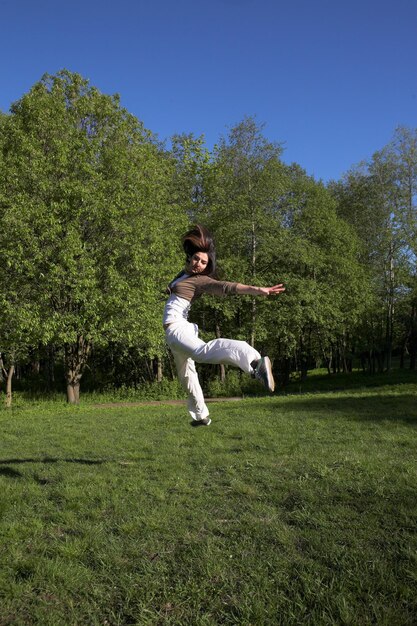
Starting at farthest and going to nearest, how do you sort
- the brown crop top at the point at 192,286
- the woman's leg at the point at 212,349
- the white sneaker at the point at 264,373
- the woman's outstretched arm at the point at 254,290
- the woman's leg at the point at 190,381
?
the woman's leg at the point at 190,381 < the brown crop top at the point at 192,286 < the woman's leg at the point at 212,349 < the white sneaker at the point at 264,373 < the woman's outstretched arm at the point at 254,290

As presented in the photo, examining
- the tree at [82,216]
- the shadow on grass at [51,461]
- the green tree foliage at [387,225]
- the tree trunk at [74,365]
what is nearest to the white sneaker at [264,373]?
the shadow on grass at [51,461]

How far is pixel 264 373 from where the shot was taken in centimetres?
562

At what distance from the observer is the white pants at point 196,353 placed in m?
5.66

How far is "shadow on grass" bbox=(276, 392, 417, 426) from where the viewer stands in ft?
40.3

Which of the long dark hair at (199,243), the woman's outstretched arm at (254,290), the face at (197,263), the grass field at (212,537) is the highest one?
the long dark hair at (199,243)

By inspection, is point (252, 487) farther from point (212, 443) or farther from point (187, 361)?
point (212, 443)

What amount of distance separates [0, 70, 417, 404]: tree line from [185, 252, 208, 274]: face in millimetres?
2152

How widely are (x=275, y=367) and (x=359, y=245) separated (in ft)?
53.0

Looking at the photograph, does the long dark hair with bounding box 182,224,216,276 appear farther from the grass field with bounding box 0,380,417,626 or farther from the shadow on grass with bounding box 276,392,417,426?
the shadow on grass with bounding box 276,392,417,426

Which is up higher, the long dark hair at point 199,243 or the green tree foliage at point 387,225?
the green tree foliage at point 387,225

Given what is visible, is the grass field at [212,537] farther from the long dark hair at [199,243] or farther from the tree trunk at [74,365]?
the tree trunk at [74,365]

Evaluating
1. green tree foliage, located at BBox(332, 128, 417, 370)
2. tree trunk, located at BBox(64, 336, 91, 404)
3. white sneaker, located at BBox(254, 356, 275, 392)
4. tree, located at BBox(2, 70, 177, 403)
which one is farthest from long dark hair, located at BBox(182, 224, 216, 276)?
green tree foliage, located at BBox(332, 128, 417, 370)

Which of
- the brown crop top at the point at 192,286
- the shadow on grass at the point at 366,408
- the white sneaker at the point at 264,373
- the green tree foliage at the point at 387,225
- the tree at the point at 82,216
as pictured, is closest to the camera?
the white sneaker at the point at 264,373

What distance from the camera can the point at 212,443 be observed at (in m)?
8.80
